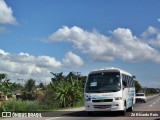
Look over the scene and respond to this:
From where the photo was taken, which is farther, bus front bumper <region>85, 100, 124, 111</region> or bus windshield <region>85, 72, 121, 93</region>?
bus windshield <region>85, 72, 121, 93</region>

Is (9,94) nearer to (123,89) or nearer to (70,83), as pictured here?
(123,89)

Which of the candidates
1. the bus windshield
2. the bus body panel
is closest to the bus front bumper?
the bus body panel

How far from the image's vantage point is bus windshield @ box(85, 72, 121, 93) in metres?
20.3

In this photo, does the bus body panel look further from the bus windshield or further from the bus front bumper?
the bus windshield

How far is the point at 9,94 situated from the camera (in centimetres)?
2623

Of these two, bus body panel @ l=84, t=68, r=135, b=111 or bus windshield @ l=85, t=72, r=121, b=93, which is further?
bus windshield @ l=85, t=72, r=121, b=93

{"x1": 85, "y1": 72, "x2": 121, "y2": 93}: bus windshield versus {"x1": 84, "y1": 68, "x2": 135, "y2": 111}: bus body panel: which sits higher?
{"x1": 85, "y1": 72, "x2": 121, "y2": 93}: bus windshield

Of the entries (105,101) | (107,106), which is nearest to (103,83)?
(105,101)

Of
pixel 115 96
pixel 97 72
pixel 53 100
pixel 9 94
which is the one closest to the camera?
pixel 115 96

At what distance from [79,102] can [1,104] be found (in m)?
15.5

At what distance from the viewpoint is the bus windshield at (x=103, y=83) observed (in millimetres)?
20344

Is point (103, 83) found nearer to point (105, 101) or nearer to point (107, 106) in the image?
point (105, 101)

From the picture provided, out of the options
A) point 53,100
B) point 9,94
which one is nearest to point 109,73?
point 9,94

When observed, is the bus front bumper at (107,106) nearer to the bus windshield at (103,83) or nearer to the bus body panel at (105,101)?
the bus body panel at (105,101)
